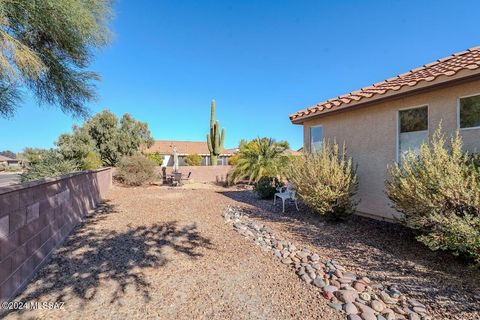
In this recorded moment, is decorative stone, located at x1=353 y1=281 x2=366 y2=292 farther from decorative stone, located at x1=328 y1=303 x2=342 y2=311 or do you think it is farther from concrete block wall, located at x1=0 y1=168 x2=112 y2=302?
concrete block wall, located at x1=0 y1=168 x2=112 y2=302

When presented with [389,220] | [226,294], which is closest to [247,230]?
[226,294]

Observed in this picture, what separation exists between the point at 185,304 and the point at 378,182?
5.99 meters

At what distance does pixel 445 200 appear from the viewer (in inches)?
159

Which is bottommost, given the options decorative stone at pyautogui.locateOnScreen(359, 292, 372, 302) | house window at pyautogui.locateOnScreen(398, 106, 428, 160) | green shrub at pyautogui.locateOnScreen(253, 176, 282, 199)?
decorative stone at pyautogui.locateOnScreen(359, 292, 372, 302)

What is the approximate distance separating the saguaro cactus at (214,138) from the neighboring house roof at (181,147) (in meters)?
16.5

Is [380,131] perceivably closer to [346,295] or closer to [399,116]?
[399,116]

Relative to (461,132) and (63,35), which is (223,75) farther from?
(461,132)

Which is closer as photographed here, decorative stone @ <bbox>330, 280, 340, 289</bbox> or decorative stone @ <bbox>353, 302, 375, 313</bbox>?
decorative stone @ <bbox>353, 302, 375, 313</bbox>

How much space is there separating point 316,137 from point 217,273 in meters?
6.99

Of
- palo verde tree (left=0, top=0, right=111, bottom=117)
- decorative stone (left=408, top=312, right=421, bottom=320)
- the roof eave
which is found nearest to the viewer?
decorative stone (left=408, top=312, right=421, bottom=320)

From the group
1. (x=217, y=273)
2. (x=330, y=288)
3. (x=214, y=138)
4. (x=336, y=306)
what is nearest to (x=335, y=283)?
(x=330, y=288)

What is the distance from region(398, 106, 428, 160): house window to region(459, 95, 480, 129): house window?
2.41 ft

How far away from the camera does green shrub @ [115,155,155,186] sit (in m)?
16.4

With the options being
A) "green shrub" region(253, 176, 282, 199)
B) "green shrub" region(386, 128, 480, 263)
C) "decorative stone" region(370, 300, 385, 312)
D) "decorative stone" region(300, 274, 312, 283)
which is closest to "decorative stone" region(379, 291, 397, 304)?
"decorative stone" region(370, 300, 385, 312)
